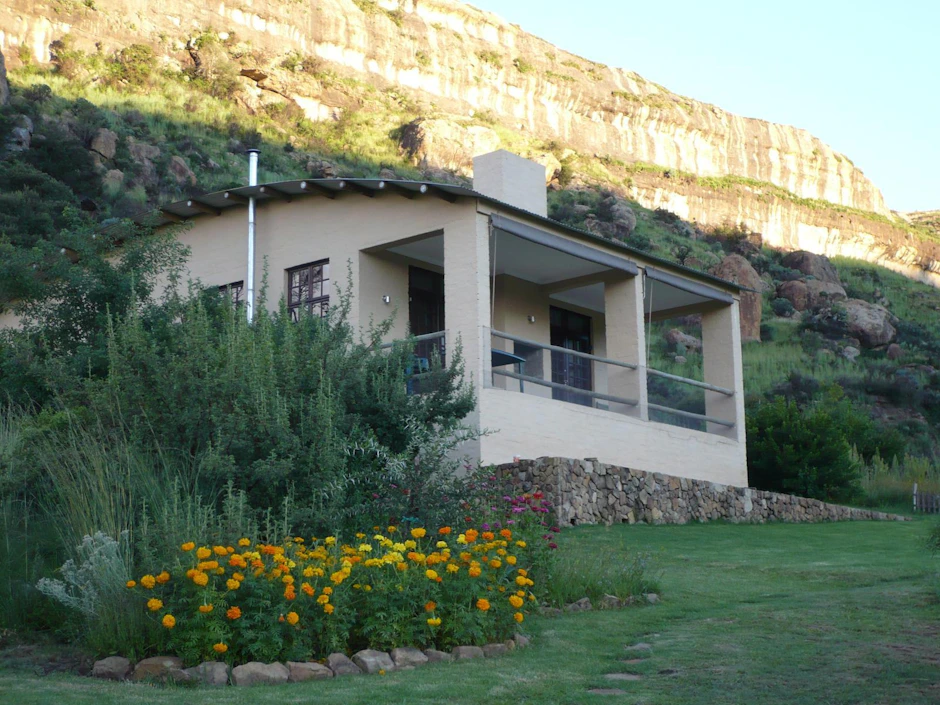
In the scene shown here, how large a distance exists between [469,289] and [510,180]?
3149mm

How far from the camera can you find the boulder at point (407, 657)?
24.0 ft

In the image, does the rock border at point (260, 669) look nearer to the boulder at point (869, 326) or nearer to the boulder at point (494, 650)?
the boulder at point (494, 650)

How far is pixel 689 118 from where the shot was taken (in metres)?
87.5

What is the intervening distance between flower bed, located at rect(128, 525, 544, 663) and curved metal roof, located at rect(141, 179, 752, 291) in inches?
351

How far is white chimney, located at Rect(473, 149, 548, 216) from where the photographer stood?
61.3 ft

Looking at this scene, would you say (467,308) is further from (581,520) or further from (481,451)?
(581,520)

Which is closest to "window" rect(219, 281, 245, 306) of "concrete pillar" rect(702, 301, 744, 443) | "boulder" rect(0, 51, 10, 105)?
"concrete pillar" rect(702, 301, 744, 443)

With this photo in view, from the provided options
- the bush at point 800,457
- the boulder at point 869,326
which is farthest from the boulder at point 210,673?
the boulder at point 869,326

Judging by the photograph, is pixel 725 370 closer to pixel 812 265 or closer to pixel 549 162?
pixel 812 265

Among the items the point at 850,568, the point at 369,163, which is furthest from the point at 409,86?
the point at 850,568

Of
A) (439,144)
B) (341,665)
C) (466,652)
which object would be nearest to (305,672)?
(341,665)

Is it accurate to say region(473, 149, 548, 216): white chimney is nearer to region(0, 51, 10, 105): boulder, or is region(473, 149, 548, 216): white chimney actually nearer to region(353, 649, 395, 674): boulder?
region(353, 649, 395, 674): boulder

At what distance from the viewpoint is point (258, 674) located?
685cm

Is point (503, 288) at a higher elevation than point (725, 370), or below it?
higher
